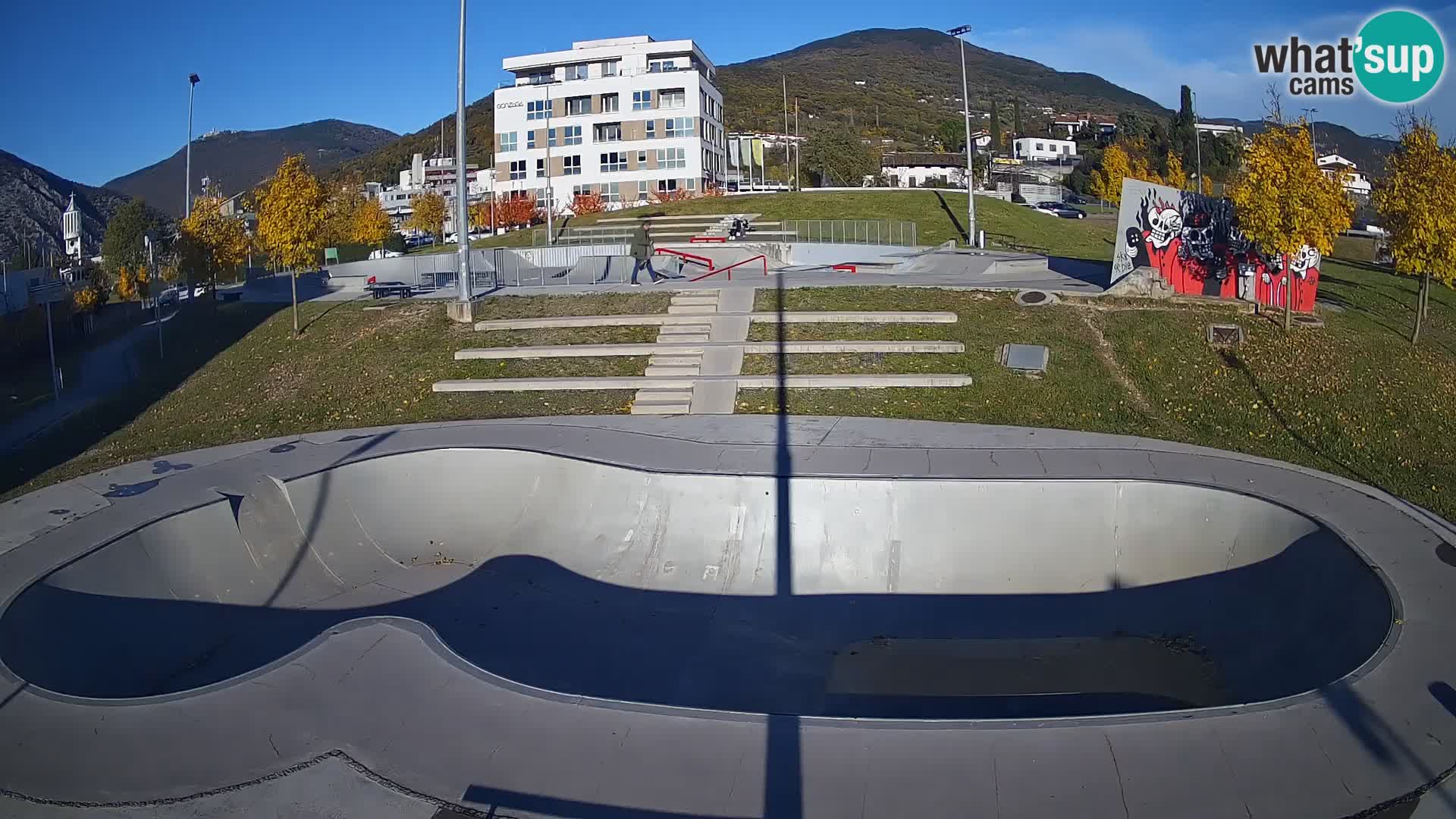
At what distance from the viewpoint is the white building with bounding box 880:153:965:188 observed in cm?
9938

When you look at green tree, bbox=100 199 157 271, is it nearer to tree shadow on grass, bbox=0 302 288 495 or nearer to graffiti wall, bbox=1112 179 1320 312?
tree shadow on grass, bbox=0 302 288 495

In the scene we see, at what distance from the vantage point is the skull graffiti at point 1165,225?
2381 cm

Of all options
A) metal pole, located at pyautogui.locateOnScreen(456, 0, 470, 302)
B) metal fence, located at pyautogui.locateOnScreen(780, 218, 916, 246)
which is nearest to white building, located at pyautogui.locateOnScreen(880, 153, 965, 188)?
metal fence, located at pyautogui.locateOnScreen(780, 218, 916, 246)

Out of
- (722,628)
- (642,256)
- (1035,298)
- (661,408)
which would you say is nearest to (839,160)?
(642,256)

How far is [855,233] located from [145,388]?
30.8 meters

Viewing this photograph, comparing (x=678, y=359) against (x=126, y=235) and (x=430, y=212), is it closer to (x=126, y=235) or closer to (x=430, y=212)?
(x=430, y=212)

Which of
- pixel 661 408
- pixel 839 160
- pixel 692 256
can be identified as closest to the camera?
pixel 661 408

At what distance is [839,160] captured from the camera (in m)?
85.2

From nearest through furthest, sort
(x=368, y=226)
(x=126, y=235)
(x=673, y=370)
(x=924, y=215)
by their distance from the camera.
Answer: (x=673, y=370), (x=924, y=215), (x=368, y=226), (x=126, y=235)

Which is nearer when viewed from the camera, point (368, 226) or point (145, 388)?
point (145, 388)

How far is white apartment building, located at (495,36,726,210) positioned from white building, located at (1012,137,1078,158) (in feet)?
251

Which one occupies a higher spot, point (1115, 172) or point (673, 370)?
point (1115, 172)

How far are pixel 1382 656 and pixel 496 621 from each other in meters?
9.86

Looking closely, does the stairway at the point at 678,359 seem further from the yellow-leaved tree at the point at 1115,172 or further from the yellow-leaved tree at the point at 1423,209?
the yellow-leaved tree at the point at 1115,172
